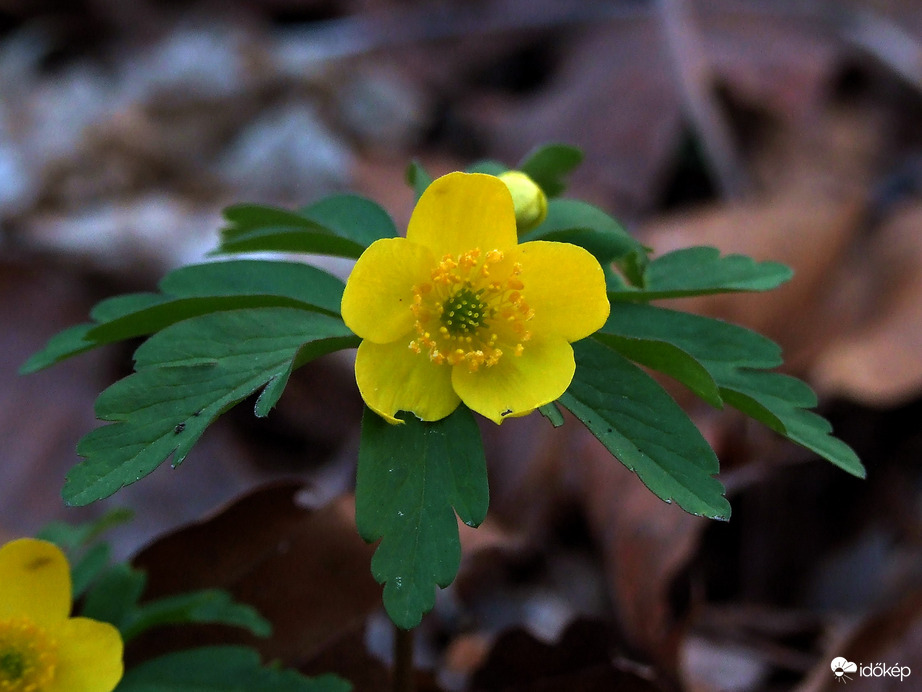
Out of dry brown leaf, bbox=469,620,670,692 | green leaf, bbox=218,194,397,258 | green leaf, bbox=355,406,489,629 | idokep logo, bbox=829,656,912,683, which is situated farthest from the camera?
idokep logo, bbox=829,656,912,683

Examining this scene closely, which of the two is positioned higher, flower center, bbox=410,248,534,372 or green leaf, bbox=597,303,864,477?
flower center, bbox=410,248,534,372

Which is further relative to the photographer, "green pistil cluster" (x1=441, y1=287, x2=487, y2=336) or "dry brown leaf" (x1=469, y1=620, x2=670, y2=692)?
"dry brown leaf" (x1=469, y1=620, x2=670, y2=692)

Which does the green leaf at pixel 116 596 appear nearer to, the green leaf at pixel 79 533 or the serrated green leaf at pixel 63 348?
the green leaf at pixel 79 533

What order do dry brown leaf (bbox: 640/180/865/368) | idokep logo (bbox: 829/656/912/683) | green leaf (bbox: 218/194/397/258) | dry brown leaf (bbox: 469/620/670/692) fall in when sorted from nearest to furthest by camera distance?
green leaf (bbox: 218/194/397/258) → dry brown leaf (bbox: 469/620/670/692) → idokep logo (bbox: 829/656/912/683) → dry brown leaf (bbox: 640/180/865/368)

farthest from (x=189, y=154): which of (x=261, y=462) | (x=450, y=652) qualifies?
(x=450, y=652)

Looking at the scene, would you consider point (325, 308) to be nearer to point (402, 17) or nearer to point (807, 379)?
point (807, 379)

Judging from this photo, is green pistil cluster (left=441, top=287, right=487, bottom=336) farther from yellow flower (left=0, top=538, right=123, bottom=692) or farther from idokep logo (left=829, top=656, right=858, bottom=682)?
idokep logo (left=829, top=656, right=858, bottom=682)

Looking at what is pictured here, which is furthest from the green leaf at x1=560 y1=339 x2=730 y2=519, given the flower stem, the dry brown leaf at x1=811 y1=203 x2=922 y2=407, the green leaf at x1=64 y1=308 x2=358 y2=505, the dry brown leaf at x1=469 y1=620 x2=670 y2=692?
the dry brown leaf at x1=811 y1=203 x2=922 y2=407

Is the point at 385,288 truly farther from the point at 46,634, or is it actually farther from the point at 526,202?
the point at 46,634
